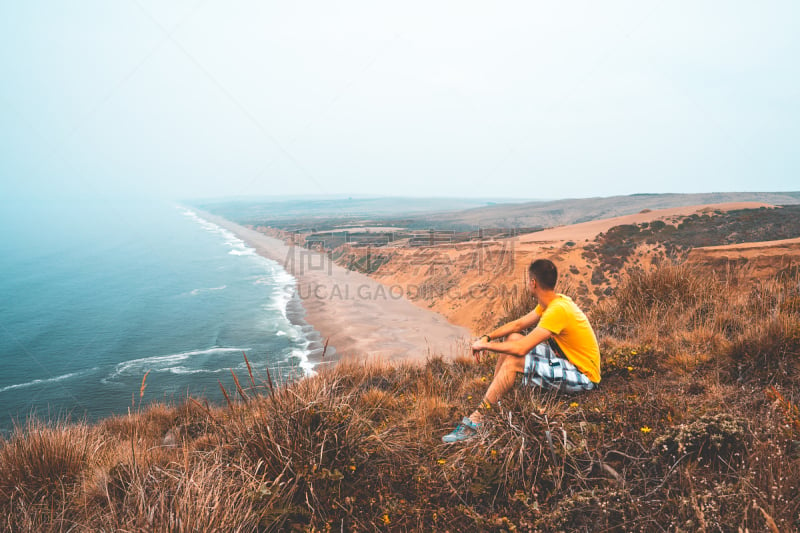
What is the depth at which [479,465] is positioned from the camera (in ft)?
8.80

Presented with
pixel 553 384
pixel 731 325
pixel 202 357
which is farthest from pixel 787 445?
pixel 202 357

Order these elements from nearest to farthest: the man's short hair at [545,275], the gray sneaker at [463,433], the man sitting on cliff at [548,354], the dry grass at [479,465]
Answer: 1. the dry grass at [479,465]
2. the gray sneaker at [463,433]
3. the man sitting on cliff at [548,354]
4. the man's short hair at [545,275]

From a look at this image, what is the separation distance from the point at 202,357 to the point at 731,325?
23976 mm

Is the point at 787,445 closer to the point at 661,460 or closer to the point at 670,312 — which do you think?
the point at 661,460

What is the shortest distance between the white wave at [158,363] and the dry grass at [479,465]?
64.4ft

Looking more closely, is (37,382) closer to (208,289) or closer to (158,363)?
(158,363)

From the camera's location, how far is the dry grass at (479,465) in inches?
82.1

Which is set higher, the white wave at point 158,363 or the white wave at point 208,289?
the white wave at point 158,363

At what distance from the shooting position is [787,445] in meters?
2.34

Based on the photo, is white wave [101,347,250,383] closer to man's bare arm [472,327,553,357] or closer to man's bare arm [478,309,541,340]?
man's bare arm [478,309,541,340]

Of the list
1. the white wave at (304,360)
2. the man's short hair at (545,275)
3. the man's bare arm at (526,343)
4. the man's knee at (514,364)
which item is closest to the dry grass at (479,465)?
→ the man's knee at (514,364)

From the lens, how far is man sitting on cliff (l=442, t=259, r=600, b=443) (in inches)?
127

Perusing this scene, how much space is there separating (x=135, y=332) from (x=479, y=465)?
32970mm

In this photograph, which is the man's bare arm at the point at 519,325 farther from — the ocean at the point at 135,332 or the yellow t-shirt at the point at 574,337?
the ocean at the point at 135,332
